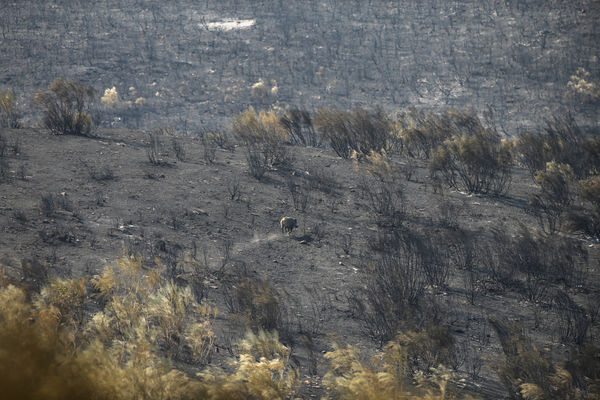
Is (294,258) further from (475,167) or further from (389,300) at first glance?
(475,167)

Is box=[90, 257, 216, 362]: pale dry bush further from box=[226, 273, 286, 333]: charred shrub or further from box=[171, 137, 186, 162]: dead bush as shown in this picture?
box=[171, 137, 186, 162]: dead bush

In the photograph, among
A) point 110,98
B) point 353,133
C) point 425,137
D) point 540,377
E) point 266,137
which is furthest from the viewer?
point 110,98

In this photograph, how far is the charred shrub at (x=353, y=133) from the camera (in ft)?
54.7

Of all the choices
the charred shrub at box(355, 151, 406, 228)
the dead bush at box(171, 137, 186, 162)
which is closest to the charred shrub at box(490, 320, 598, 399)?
the charred shrub at box(355, 151, 406, 228)

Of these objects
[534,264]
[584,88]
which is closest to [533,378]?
[534,264]

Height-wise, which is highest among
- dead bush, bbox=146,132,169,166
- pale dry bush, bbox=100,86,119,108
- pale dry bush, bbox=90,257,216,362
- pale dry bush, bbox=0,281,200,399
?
pale dry bush, bbox=0,281,200,399

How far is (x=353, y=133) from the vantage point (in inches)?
664

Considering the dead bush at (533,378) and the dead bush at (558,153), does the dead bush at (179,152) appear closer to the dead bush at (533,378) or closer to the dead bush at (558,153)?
the dead bush at (558,153)

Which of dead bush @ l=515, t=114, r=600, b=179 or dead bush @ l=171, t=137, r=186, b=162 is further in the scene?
dead bush @ l=515, t=114, r=600, b=179

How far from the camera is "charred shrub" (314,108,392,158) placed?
1667cm

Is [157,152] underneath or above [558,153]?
underneath

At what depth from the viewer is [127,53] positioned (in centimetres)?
3319

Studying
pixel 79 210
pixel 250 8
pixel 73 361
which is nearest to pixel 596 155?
pixel 79 210

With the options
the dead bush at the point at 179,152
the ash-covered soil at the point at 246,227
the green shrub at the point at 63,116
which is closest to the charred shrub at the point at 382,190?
the ash-covered soil at the point at 246,227
